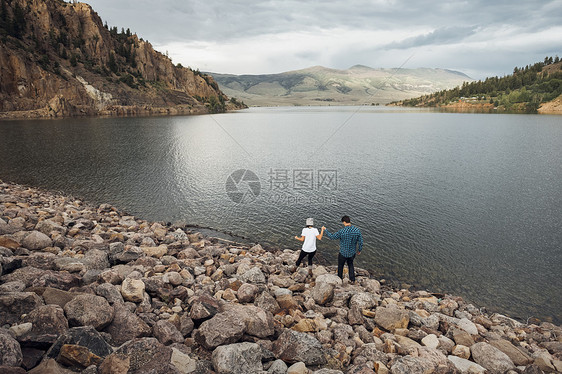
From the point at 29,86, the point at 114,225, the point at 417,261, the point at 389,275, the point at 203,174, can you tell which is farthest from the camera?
the point at 29,86

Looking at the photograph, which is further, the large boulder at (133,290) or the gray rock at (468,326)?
the gray rock at (468,326)

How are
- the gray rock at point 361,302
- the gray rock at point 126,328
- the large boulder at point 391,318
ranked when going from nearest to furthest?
the gray rock at point 126,328
the large boulder at point 391,318
the gray rock at point 361,302

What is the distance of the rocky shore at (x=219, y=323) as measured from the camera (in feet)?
20.4

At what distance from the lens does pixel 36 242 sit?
12367 mm

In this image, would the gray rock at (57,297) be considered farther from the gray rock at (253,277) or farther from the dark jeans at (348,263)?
the dark jeans at (348,263)

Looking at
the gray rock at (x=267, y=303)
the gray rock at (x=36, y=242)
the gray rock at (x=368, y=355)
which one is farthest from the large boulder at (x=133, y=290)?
the gray rock at (x=368, y=355)

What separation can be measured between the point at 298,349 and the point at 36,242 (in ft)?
39.1

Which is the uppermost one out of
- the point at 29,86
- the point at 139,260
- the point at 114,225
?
the point at 29,86

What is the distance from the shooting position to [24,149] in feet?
158

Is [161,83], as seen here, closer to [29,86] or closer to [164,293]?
[29,86]

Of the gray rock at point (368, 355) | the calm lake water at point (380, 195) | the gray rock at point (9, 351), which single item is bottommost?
the calm lake water at point (380, 195)

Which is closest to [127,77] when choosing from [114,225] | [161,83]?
[161,83]

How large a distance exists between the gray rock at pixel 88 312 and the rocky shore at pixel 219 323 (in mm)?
26

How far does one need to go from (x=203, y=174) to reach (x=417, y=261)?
2662 centimetres
